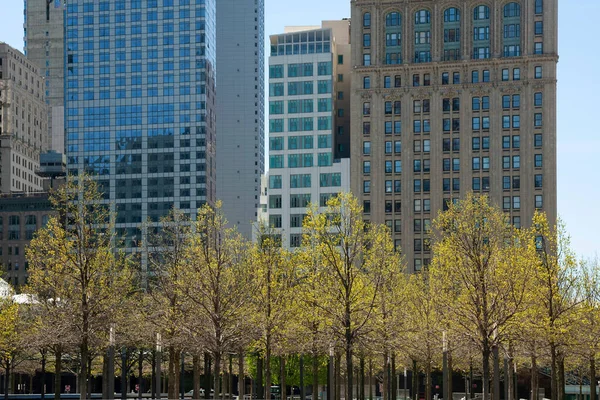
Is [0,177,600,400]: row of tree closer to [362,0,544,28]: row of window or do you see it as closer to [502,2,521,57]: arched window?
[502,2,521,57]: arched window

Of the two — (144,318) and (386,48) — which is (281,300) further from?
(386,48)

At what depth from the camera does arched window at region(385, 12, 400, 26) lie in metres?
176

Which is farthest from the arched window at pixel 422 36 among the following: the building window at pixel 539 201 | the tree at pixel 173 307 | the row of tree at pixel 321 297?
the row of tree at pixel 321 297

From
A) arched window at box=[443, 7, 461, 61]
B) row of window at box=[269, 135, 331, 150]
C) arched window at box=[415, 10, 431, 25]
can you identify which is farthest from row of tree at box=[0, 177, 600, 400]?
row of window at box=[269, 135, 331, 150]

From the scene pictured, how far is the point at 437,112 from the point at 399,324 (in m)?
111

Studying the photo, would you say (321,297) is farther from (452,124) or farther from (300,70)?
(300,70)

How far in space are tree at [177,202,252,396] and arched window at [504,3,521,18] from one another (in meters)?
118

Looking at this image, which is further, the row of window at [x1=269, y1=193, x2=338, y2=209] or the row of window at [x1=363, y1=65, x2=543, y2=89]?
the row of window at [x1=269, y1=193, x2=338, y2=209]

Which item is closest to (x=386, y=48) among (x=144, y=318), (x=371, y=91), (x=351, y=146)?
(x=371, y=91)

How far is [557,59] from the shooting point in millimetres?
171125

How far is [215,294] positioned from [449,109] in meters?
116

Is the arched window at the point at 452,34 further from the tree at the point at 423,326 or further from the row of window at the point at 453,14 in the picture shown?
the tree at the point at 423,326

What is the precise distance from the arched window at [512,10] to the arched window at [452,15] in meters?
8.45

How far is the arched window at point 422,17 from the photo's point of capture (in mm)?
175250
